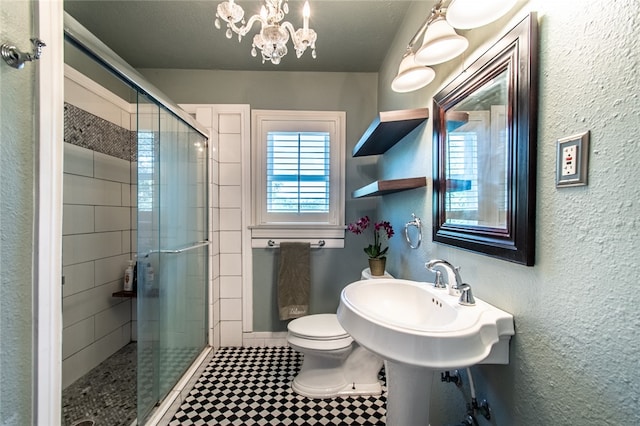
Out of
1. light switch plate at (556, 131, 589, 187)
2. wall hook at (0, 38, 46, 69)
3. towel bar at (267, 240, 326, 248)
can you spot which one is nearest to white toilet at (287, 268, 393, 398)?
towel bar at (267, 240, 326, 248)

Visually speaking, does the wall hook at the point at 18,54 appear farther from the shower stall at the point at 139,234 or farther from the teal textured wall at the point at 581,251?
the teal textured wall at the point at 581,251

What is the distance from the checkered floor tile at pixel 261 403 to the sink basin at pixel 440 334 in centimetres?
89

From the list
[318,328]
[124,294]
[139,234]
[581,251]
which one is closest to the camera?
[581,251]

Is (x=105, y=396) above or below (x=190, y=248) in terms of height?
below

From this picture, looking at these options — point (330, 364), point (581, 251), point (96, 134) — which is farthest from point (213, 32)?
point (330, 364)

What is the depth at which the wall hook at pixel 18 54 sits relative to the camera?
2.09 feet

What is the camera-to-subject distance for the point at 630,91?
48cm

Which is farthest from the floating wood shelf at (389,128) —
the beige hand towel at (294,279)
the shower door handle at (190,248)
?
the shower door handle at (190,248)

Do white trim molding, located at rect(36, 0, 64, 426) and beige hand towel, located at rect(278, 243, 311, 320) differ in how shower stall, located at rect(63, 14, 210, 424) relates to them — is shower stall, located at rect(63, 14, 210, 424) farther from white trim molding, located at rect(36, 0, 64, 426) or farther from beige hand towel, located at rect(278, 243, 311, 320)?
beige hand towel, located at rect(278, 243, 311, 320)

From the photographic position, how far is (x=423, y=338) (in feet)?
2.20

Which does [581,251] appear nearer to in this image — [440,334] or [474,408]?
[440,334]

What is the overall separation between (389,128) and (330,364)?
57.4 inches

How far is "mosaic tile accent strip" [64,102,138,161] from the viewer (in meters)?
1.61

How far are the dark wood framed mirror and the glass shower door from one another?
1.43m
